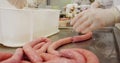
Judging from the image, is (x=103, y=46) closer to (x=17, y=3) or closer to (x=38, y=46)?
(x=38, y=46)

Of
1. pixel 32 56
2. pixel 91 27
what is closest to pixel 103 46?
pixel 91 27

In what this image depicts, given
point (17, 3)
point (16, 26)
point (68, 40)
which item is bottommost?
point (68, 40)

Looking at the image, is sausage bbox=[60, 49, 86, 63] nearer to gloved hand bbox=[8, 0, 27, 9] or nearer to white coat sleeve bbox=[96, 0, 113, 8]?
gloved hand bbox=[8, 0, 27, 9]

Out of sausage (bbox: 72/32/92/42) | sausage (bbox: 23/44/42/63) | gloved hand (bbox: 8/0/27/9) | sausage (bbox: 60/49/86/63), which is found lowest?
sausage (bbox: 72/32/92/42)

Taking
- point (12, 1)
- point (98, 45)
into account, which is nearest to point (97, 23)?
point (98, 45)

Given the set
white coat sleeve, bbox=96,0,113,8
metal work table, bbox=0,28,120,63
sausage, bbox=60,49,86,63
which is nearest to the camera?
Answer: sausage, bbox=60,49,86,63

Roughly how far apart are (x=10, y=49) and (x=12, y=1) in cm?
35

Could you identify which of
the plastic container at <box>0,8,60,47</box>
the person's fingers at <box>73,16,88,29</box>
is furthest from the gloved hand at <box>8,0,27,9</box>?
the person's fingers at <box>73,16,88,29</box>

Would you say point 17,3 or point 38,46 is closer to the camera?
point 38,46

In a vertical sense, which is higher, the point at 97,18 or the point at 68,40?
the point at 97,18

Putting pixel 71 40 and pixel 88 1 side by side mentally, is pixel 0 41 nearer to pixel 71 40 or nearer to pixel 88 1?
pixel 71 40

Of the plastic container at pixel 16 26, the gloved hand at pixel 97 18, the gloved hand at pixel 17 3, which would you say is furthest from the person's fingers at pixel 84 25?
the gloved hand at pixel 17 3

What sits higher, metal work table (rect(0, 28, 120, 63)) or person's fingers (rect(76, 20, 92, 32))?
person's fingers (rect(76, 20, 92, 32))

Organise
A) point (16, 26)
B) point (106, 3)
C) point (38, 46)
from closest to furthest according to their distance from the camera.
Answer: point (38, 46), point (16, 26), point (106, 3)
